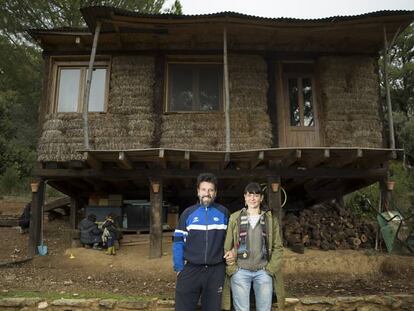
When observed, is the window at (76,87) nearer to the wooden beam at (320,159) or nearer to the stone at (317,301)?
the wooden beam at (320,159)

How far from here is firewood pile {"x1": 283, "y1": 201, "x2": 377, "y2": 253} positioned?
9922mm

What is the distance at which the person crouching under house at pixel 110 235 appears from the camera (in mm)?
9841

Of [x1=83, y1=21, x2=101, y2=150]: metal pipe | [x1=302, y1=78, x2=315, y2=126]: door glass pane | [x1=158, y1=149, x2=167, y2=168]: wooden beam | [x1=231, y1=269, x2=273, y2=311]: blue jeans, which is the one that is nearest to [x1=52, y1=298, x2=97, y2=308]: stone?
[x1=231, y1=269, x2=273, y2=311]: blue jeans

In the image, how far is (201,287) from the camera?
4.34 metres

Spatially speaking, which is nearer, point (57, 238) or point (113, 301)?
point (113, 301)

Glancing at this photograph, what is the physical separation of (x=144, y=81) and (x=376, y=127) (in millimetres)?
6096

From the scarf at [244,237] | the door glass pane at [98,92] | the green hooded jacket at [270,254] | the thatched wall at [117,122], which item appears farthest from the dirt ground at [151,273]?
the door glass pane at [98,92]

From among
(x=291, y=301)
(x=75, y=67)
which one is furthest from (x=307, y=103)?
(x=75, y=67)

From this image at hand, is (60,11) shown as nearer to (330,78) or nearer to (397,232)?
(330,78)

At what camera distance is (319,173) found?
982cm

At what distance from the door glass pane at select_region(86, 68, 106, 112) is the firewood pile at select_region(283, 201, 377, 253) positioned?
570cm

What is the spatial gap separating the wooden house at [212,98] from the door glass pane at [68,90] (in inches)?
1.1

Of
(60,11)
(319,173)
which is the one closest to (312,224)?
(319,173)

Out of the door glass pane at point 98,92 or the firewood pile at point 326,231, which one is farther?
the door glass pane at point 98,92
